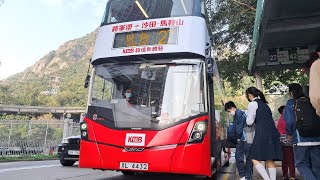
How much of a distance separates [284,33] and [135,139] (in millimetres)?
4009

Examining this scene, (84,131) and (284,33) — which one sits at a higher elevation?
(284,33)

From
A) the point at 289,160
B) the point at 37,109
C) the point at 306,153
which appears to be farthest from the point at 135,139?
the point at 37,109

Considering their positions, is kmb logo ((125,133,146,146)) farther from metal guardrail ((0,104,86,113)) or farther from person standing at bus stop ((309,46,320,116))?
metal guardrail ((0,104,86,113))

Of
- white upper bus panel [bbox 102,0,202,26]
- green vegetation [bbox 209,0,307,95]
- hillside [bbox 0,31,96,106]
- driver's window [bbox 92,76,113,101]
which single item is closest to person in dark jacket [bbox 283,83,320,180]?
white upper bus panel [bbox 102,0,202,26]

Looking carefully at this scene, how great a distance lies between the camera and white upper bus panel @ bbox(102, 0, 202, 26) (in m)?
7.29

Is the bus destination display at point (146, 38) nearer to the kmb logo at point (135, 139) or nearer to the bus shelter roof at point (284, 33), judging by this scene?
the bus shelter roof at point (284, 33)

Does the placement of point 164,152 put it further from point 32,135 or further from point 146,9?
point 32,135

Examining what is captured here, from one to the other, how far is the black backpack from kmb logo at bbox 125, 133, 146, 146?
112 inches

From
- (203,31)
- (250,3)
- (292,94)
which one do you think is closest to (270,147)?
(292,94)

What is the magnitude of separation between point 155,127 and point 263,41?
11.7 feet

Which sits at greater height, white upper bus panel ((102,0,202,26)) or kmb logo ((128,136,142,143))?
white upper bus panel ((102,0,202,26))

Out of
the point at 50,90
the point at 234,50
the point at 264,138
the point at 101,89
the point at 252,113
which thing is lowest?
the point at 264,138

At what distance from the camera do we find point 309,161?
4.61 meters

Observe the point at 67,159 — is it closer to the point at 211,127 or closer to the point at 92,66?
the point at 92,66
